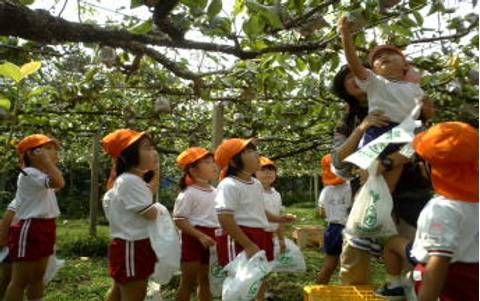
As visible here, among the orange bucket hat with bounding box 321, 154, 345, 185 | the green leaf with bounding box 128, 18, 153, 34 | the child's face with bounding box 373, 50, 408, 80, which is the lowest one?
the orange bucket hat with bounding box 321, 154, 345, 185

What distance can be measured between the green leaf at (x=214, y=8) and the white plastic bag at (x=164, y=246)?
1688 millimetres

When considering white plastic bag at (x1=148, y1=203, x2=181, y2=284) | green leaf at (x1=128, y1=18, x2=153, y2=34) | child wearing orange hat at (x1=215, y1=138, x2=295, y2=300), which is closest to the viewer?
green leaf at (x1=128, y1=18, x2=153, y2=34)

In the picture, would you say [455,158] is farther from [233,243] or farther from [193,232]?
[193,232]

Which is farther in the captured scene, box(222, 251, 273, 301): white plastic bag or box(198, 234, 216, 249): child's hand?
box(198, 234, 216, 249): child's hand

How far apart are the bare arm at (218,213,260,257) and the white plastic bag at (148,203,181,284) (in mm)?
310

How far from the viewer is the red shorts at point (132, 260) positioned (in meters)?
3.24

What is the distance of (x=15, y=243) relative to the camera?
4145 millimetres

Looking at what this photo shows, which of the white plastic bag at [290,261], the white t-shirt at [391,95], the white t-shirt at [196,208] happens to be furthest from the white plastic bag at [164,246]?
the white plastic bag at [290,261]

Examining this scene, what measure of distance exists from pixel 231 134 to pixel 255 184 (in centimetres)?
448

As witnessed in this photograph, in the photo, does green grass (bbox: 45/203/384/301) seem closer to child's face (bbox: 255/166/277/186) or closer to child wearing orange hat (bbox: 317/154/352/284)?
child wearing orange hat (bbox: 317/154/352/284)

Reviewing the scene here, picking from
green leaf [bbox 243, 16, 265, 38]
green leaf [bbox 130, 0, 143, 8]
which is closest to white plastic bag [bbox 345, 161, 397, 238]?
green leaf [bbox 243, 16, 265, 38]

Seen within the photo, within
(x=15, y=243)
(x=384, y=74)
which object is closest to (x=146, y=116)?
(x=15, y=243)

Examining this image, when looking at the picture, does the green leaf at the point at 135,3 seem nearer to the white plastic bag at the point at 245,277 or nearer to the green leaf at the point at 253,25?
the green leaf at the point at 253,25

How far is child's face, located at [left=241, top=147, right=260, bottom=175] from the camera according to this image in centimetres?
367
